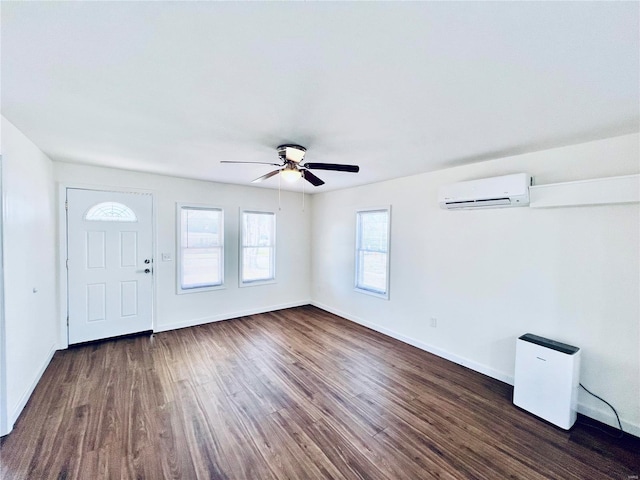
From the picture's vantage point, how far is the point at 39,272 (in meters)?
2.97

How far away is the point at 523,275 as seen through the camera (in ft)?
9.44

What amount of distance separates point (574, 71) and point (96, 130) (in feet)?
11.4

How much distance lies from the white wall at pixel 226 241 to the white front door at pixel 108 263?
0.15 metres

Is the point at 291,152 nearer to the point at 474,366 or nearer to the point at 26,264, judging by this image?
the point at 26,264

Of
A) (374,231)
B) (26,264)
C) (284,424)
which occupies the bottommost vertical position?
(284,424)

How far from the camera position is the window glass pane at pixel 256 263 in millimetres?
5230

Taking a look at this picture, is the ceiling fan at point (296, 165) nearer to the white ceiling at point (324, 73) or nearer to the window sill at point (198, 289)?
the white ceiling at point (324, 73)

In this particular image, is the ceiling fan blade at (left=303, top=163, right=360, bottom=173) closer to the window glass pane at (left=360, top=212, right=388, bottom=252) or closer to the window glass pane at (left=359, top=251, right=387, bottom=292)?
the window glass pane at (left=360, top=212, right=388, bottom=252)

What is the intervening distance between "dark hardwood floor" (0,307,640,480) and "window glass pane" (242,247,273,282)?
188cm

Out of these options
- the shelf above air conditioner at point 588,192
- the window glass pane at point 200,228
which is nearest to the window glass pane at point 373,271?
the shelf above air conditioner at point 588,192

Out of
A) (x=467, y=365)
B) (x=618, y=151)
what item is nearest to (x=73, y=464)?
(x=467, y=365)

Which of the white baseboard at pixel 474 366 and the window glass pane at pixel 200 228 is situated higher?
the window glass pane at pixel 200 228

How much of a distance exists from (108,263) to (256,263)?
7.59 feet

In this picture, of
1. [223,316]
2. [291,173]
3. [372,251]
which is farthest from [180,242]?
[372,251]
